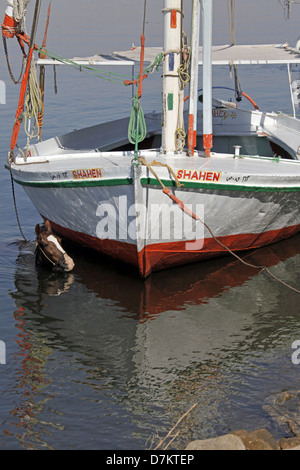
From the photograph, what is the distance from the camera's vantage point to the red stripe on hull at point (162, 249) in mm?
12312

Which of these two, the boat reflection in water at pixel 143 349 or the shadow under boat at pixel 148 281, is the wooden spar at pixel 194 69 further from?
the boat reflection in water at pixel 143 349

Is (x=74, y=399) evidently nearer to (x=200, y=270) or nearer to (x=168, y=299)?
(x=168, y=299)

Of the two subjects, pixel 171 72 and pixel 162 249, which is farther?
pixel 171 72

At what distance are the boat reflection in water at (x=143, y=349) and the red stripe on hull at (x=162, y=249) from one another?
28cm

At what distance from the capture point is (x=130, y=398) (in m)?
8.86

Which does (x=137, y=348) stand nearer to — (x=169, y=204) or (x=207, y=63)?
(x=169, y=204)

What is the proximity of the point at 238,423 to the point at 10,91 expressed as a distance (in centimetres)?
2974

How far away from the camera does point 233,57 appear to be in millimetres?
15820

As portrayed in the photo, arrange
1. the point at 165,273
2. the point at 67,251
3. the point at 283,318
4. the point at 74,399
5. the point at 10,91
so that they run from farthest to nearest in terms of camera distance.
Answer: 1. the point at 10,91
2. the point at 67,251
3. the point at 165,273
4. the point at 283,318
5. the point at 74,399

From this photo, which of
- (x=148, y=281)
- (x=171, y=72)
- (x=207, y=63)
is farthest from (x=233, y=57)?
(x=148, y=281)

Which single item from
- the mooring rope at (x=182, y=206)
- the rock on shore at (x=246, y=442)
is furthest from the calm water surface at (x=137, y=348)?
the rock on shore at (x=246, y=442)

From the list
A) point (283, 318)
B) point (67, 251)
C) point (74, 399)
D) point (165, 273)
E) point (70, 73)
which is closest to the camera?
point (74, 399)

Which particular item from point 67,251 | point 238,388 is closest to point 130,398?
point 238,388

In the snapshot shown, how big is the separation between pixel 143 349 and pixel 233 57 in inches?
339
